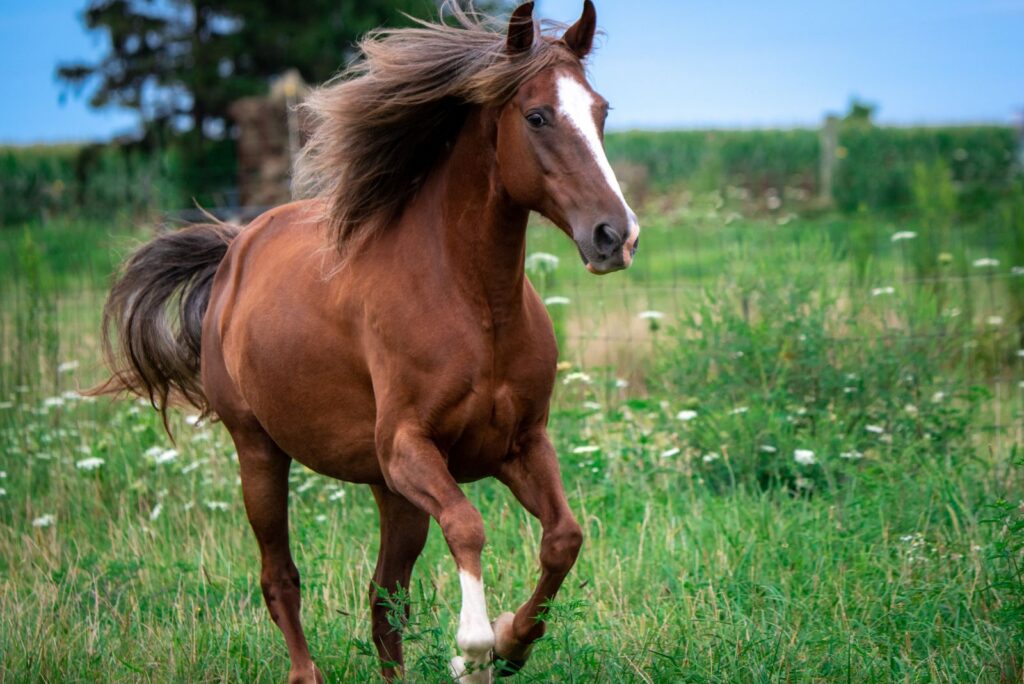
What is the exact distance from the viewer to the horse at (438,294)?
117 inches

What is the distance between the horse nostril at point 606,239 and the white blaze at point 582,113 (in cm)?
11

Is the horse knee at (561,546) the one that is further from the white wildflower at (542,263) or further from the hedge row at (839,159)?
the hedge row at (839,159)

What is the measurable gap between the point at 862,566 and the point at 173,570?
9.64 feet

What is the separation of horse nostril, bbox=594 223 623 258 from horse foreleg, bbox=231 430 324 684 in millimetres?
1900

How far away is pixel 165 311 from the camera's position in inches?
189

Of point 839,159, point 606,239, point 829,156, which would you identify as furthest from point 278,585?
point 839,159

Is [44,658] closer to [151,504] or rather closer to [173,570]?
[173,570]

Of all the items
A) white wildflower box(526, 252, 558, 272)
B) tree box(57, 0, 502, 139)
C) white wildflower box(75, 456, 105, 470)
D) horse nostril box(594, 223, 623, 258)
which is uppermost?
tree box(57, 0, 502, 139)

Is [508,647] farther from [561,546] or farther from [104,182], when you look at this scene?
[104,182]

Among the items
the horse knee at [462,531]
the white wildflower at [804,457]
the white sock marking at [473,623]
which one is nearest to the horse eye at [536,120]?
the horse knee at [462,531]

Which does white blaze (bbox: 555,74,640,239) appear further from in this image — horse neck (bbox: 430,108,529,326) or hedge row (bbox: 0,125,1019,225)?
hedge row (bbox: 0,125,1019,225)

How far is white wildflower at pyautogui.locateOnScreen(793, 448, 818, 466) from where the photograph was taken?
4766 mm

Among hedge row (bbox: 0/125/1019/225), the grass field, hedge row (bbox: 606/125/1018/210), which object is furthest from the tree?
the grass field

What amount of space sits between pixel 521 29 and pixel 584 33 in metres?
0.22
